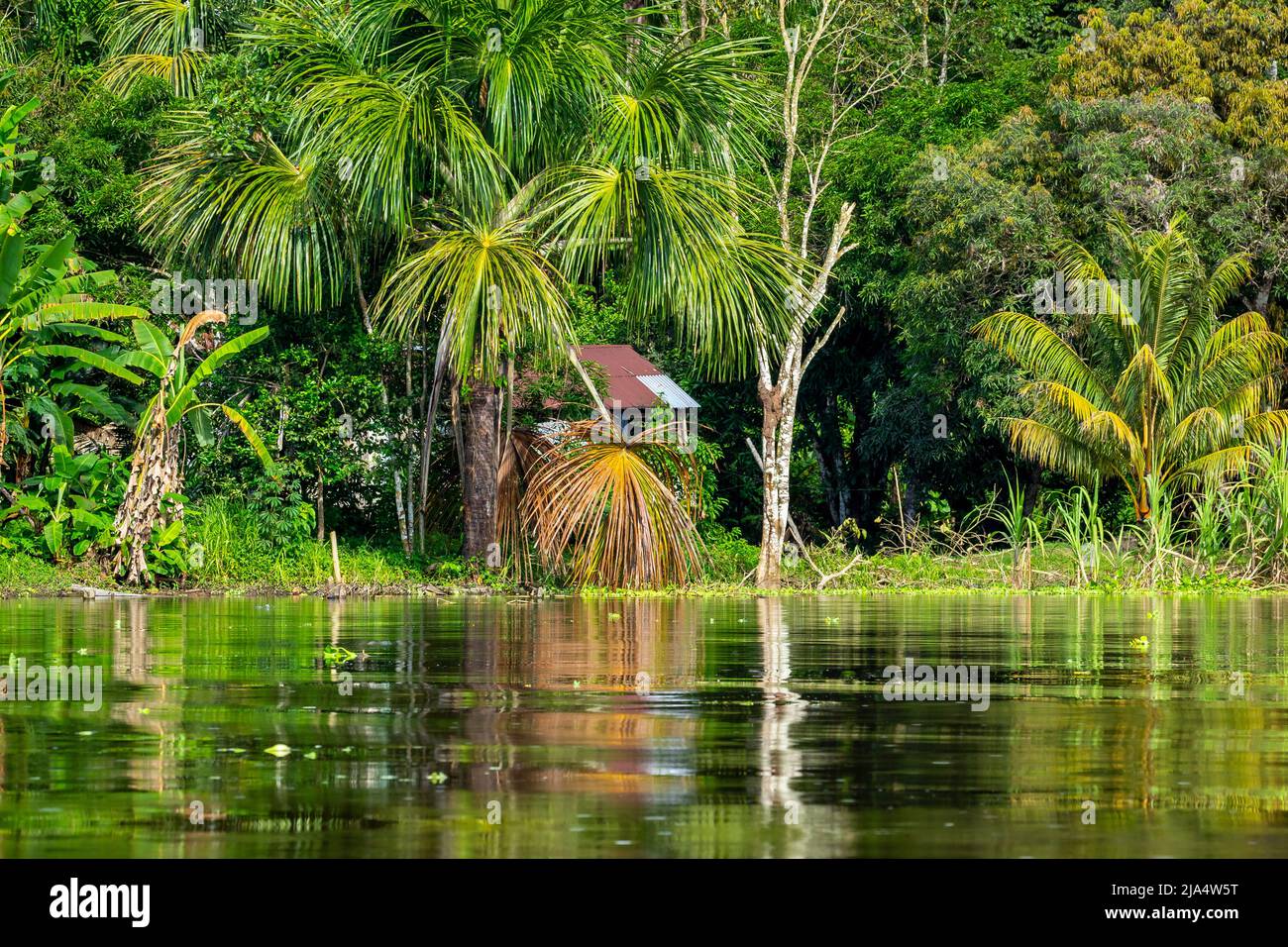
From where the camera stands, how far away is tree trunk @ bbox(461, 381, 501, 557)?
22406 millimetres

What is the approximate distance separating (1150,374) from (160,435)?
1345cm

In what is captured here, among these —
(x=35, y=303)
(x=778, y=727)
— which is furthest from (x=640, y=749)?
(x=35, y=303)

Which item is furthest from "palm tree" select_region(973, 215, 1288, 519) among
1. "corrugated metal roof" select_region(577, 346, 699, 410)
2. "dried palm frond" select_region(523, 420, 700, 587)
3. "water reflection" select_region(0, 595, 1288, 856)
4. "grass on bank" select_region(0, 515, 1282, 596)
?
"water reflection" select_region(0, 595, 1288, 856)

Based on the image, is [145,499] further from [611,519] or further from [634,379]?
[634,379]

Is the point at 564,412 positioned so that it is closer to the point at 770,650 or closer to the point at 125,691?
the point at 770,650

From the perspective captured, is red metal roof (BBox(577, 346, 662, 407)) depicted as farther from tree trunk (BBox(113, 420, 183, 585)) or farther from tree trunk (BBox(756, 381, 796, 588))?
tree trunk (BBox(113, 420, 183, 585))

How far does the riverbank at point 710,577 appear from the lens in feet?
68.9

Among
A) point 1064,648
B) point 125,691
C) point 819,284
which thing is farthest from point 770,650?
point 819,284

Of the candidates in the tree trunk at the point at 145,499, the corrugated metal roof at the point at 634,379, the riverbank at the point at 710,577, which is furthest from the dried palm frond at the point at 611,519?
the corrugated metal roof at the point at 634,379

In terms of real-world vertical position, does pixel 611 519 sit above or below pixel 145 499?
below

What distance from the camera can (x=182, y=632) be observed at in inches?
558

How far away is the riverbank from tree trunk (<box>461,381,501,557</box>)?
0.41 m

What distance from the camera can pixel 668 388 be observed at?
112ft
